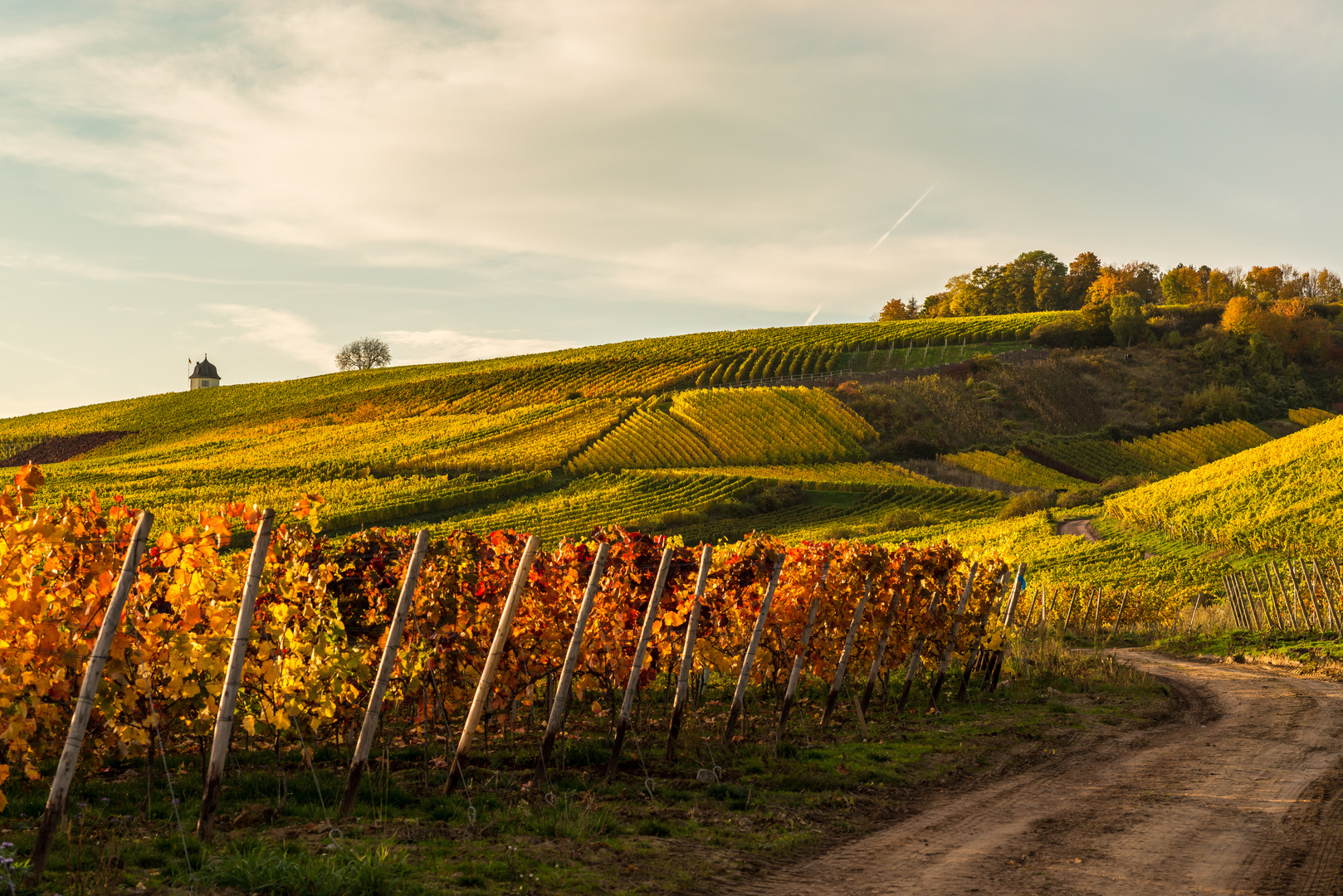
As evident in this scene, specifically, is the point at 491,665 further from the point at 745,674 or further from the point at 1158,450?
the point at 1158,450

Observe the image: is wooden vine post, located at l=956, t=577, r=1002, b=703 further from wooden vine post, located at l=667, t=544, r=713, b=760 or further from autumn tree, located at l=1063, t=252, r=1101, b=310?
autumn tree, located at l=1063, t=252, r=1101, b=310

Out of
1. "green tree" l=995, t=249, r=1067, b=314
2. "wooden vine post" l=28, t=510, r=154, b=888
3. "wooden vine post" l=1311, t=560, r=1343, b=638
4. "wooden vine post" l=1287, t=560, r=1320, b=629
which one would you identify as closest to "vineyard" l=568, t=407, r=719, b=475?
"wooden vine post" l=1287, t=560, r=1320, b=629

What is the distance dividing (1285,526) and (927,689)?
26078 mm

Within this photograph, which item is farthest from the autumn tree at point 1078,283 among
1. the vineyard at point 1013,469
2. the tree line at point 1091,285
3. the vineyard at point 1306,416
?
the vineyard at point 1013,469

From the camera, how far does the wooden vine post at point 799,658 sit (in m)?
10.4

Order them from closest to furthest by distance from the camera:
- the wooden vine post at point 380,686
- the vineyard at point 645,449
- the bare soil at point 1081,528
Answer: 1. the wooden vine post at point 380,686
2. the bare soil at point 1081,528
3. the vineyard at point 645,449

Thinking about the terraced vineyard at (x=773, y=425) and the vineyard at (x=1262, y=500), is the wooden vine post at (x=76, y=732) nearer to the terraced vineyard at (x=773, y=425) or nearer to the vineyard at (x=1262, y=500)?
the vineyard at (x=1262, y=500)

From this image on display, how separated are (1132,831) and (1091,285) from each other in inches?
5130

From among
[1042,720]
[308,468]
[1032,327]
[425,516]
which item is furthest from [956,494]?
[1032,327]

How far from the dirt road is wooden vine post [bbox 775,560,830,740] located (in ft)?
7.21

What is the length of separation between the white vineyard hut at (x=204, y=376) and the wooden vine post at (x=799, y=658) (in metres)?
126

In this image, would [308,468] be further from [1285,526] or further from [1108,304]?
[1108,304]

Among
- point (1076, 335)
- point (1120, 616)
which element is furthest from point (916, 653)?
point (1076, 335)

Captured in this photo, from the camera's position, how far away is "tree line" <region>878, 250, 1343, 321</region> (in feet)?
421
